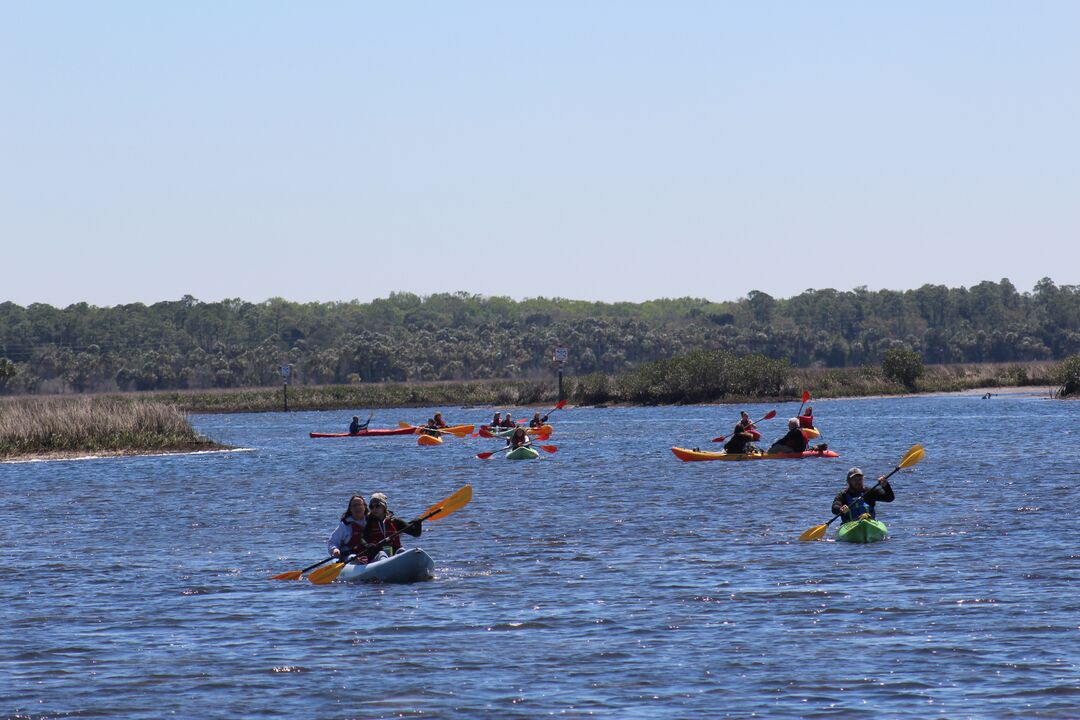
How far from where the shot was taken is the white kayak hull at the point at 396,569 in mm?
19734

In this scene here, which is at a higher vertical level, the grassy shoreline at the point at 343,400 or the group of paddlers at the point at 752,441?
the grassy shoreline at the point at 343,400

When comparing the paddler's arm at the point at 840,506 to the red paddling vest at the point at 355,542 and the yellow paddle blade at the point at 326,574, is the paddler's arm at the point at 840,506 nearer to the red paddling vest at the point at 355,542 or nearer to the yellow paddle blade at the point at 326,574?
the red paddling vest at the point at 355,542

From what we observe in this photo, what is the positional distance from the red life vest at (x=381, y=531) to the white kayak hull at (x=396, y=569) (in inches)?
21.1

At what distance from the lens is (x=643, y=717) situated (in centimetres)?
1227

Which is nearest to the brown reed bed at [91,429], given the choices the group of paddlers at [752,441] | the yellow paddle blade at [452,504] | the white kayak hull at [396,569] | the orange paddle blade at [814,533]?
the group of paddlers at [752,441]

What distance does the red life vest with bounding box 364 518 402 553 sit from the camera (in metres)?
20.4

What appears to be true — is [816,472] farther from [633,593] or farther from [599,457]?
[633,593]

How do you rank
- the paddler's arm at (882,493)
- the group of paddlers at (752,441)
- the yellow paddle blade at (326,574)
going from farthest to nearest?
the group of paddlers at (752,441) < the paddler's arm at (882,493) < the yellow paddle blade at (326,574)

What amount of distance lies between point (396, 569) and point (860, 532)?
7.64m

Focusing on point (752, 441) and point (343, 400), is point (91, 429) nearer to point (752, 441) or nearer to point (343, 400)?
point (752, 441)

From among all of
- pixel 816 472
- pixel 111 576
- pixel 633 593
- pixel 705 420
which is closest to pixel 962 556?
pixel 633 593

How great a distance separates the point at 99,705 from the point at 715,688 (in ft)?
18.4

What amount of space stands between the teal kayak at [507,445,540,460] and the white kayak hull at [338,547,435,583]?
95.2ft

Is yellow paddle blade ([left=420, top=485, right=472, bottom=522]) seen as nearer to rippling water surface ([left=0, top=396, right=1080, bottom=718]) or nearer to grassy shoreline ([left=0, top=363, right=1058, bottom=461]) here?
rippling water surface ([left=0, top=396, right=1080, bottom=718])
